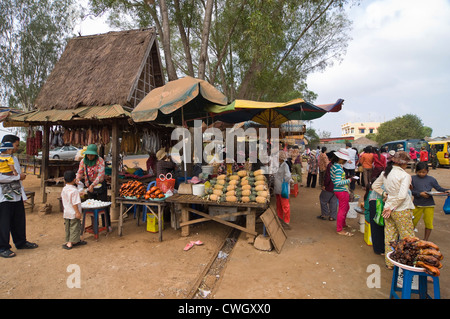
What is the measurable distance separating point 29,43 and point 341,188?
2599 cm

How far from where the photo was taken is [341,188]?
530 centimetres

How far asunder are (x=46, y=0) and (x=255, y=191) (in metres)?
25.9


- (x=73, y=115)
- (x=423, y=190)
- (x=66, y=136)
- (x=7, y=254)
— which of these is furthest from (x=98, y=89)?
(x=423, y=190)

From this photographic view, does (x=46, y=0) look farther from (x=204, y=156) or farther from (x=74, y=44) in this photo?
(x=204, y=156)

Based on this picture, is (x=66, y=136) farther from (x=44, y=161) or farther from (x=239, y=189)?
(x=239, y=189)

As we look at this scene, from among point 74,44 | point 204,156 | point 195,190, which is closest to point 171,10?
point 74,44

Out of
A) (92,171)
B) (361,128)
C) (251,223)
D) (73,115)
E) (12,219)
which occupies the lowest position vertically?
(251,223)

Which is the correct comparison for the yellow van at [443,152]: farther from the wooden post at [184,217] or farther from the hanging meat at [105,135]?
the hanging meat at [105,135]

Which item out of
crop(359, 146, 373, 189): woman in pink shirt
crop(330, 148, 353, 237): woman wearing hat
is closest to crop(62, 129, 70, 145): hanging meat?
crop(330, 148, 353, 237): woman wearing hat

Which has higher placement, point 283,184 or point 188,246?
point 283,184

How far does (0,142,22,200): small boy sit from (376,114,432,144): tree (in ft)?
148

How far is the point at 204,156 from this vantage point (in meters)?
7.66

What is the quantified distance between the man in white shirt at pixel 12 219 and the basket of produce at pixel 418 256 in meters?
5.75

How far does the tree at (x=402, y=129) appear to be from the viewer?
36969mm
